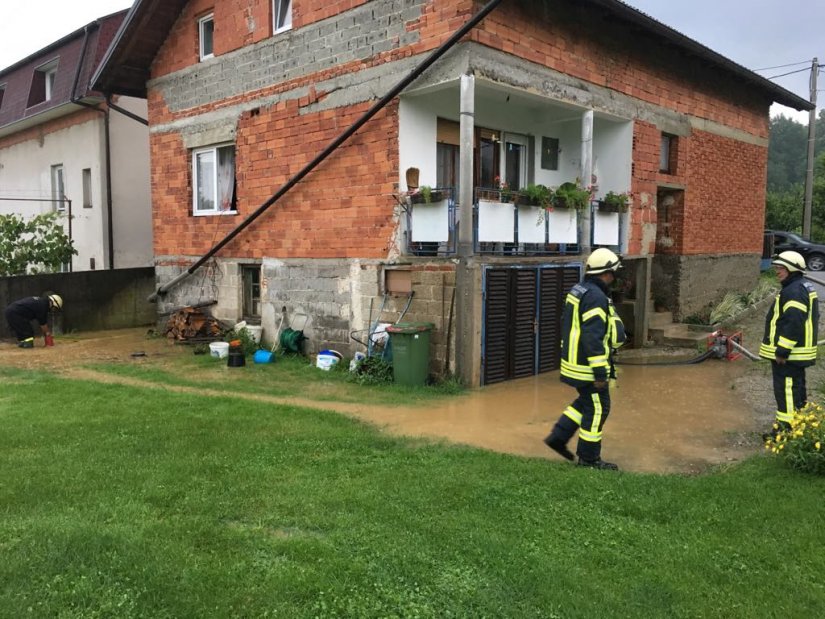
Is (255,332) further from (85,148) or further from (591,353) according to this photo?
(85,148)

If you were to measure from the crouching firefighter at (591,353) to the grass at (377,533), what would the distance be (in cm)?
33

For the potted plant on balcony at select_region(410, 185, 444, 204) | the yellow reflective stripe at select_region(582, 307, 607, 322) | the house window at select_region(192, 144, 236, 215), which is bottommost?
the yellow reflective stripe at select_region(582, 307, 607, 322)

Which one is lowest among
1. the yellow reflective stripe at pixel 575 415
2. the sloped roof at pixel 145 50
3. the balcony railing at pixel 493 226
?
the yellow reflective stripe at pixel 575 415

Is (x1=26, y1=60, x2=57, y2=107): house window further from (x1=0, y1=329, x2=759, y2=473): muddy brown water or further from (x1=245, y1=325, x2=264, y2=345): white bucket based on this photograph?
(x1=245, y1=325, x2=264, y2=345): white bucket

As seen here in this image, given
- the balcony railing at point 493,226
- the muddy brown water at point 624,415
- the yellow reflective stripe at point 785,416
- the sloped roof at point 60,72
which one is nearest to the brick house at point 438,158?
the balcony railing at point 493,226

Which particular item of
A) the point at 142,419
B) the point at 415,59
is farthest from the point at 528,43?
the point at 142,419

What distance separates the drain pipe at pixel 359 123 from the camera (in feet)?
27.9

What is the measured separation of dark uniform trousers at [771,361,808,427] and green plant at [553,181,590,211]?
4736 millimetres

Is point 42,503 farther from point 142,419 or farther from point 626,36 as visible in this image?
point 626,36

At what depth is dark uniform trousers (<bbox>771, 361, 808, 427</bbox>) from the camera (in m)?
5.98

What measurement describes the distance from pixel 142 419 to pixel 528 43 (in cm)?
740

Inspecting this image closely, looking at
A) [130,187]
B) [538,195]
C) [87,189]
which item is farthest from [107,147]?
[538,195]

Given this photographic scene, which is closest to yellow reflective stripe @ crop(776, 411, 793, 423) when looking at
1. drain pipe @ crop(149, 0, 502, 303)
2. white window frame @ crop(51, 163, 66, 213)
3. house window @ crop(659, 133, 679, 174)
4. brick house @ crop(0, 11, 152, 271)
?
drain pipe @ crop(149, 0, 502, 303)

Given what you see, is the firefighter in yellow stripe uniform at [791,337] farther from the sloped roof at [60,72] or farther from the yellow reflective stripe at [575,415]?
the sloped roof at [60,72]
